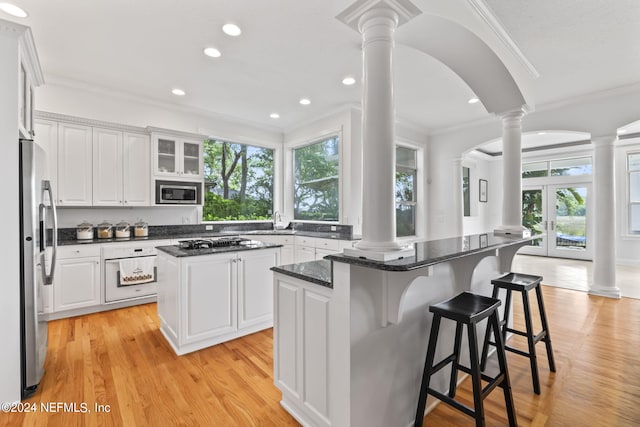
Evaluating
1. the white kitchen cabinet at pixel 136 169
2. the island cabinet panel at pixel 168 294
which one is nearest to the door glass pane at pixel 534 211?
the island cabinet panel at pixel 168 294

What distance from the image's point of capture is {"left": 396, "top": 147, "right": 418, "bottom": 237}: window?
5.66 metres

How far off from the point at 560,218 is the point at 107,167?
953 cm

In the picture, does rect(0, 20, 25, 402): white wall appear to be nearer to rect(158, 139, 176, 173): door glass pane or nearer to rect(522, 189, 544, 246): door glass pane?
rect(158, 139, 176, 173): door glass pane

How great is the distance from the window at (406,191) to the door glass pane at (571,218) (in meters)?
4.37

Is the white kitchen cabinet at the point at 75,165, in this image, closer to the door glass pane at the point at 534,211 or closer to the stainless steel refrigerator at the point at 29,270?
the stainless steel refrigerator at the point at 29,270

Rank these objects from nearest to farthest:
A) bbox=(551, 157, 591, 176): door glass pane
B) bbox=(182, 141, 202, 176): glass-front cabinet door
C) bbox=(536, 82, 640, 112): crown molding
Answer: bbox=(536, 82, 640, 112): crown molding
bbox=(182, 141, 202, 176): glass-front cabinet door
bbox=(551, 157, 591, 176): door glass pane

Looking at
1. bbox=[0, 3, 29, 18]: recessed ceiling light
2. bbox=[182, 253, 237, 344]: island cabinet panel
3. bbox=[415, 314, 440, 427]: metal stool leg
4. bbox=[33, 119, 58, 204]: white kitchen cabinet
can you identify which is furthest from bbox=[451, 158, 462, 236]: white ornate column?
bbox=[33, 119, 58, 204]: white kitchen cabinet

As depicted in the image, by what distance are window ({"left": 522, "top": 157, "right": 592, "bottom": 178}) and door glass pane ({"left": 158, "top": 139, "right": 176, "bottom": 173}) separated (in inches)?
332

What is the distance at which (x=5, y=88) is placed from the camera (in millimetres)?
1910

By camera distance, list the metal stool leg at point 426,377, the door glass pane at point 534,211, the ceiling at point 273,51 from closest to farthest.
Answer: the metal stool leg at point 426,377, the ceiling at point 273,51, the door glass pane at point 534,211

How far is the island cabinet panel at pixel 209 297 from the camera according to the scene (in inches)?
100

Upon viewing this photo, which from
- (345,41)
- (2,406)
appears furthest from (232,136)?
(2,406)

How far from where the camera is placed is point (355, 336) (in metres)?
1.46

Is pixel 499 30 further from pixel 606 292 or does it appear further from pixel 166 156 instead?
pixel 166 156
